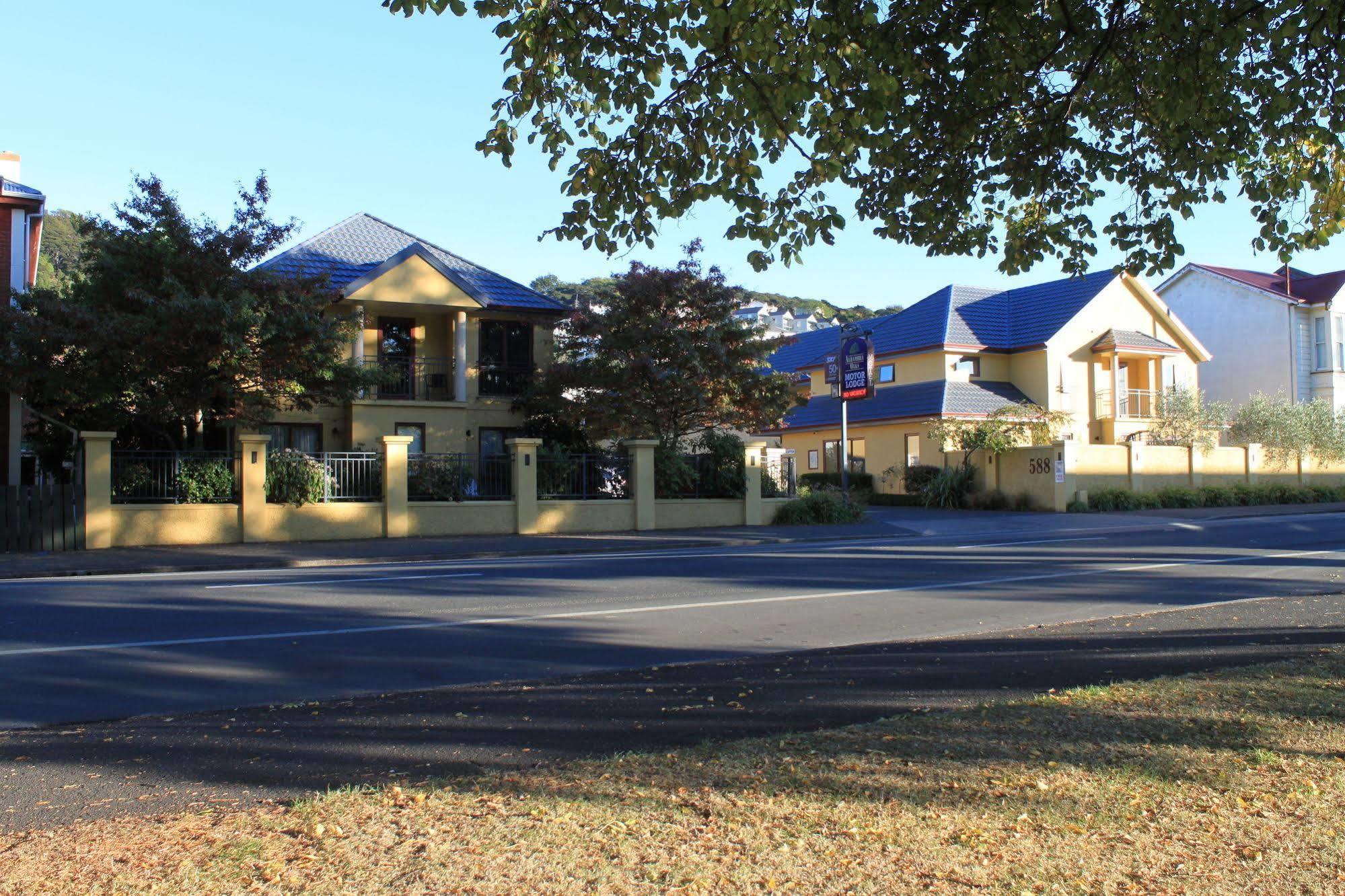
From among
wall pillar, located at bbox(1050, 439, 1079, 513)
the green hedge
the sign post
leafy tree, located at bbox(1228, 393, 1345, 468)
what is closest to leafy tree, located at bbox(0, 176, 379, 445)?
the sign post

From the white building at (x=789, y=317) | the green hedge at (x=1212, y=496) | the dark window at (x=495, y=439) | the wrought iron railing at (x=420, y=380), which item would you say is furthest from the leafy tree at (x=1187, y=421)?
the white building at (x=789, y=317)

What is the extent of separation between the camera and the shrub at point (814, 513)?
1033 inches

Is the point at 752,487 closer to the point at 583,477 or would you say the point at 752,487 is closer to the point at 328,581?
the point at 583,477

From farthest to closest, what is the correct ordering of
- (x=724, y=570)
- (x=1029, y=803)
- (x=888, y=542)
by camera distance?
(x=888, y=542)
(x=724, y=570)
(x=1029, y=803)

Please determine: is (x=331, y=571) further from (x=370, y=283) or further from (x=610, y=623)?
(x=370, y=283)

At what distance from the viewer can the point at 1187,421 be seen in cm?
3734

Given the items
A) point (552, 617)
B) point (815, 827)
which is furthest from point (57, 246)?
point (815, 827)

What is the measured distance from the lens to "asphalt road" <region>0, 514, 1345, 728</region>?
7.74 metres

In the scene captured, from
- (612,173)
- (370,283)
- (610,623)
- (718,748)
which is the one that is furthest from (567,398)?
(718,748)

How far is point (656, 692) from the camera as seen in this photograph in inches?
269

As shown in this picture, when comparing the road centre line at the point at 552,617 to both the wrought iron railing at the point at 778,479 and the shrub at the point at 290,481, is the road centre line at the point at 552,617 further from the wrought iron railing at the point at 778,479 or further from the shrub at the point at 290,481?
the wrought iron railing at the point at 778,479

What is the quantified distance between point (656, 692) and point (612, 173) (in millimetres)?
3975

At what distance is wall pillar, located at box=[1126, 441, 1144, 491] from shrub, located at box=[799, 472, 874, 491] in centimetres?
858

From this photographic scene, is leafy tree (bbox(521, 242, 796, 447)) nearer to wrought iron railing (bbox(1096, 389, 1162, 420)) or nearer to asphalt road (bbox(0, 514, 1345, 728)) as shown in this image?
asphalt road (bbox(0, 514, 1345, 728))
